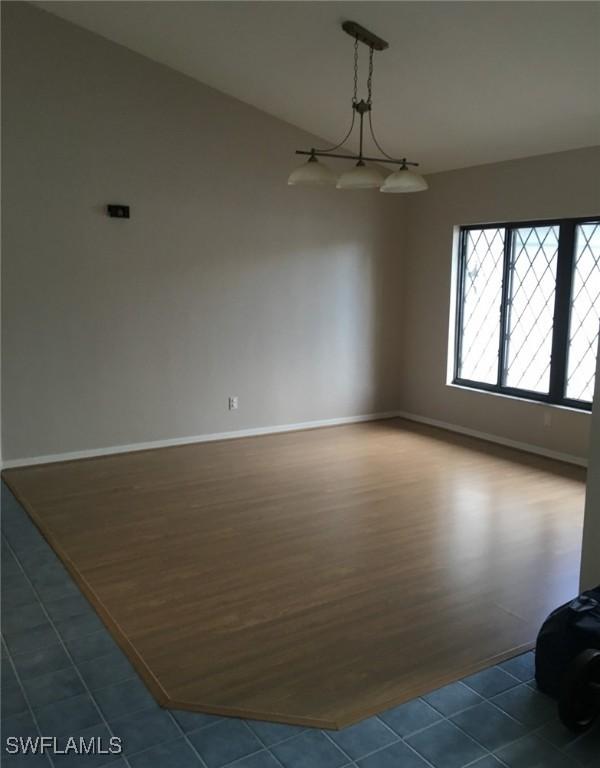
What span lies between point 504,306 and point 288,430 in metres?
2.33

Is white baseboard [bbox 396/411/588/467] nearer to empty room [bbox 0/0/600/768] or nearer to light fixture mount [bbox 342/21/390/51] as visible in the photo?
empty room [bbox 0/0/600/768]

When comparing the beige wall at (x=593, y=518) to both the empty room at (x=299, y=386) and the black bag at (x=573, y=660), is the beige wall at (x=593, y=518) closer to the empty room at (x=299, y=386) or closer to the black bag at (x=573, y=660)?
the empty room at (x=299, y=386)

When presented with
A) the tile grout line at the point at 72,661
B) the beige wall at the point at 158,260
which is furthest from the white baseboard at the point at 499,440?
the tile grout line at the point at 72,661

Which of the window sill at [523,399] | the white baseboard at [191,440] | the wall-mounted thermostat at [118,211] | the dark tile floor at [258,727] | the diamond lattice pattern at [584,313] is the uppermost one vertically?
the wall-mounted thermostat at [118,211]

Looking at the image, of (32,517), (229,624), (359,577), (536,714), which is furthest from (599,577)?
(32,517)

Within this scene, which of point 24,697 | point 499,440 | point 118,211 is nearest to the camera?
→ point 24,697

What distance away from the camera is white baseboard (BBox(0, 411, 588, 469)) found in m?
5.30

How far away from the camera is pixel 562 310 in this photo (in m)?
5.45

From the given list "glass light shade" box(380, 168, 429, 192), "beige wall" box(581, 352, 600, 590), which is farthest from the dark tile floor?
"glass light shade" box(380, 168, 429, 192)

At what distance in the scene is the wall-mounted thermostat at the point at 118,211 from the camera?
5.29 metres

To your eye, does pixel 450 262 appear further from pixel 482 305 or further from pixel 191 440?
pixel 191 440

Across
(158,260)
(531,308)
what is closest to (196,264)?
(158,260)

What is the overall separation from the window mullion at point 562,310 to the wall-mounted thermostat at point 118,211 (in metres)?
3.55

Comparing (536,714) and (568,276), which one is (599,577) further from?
(568,276)
